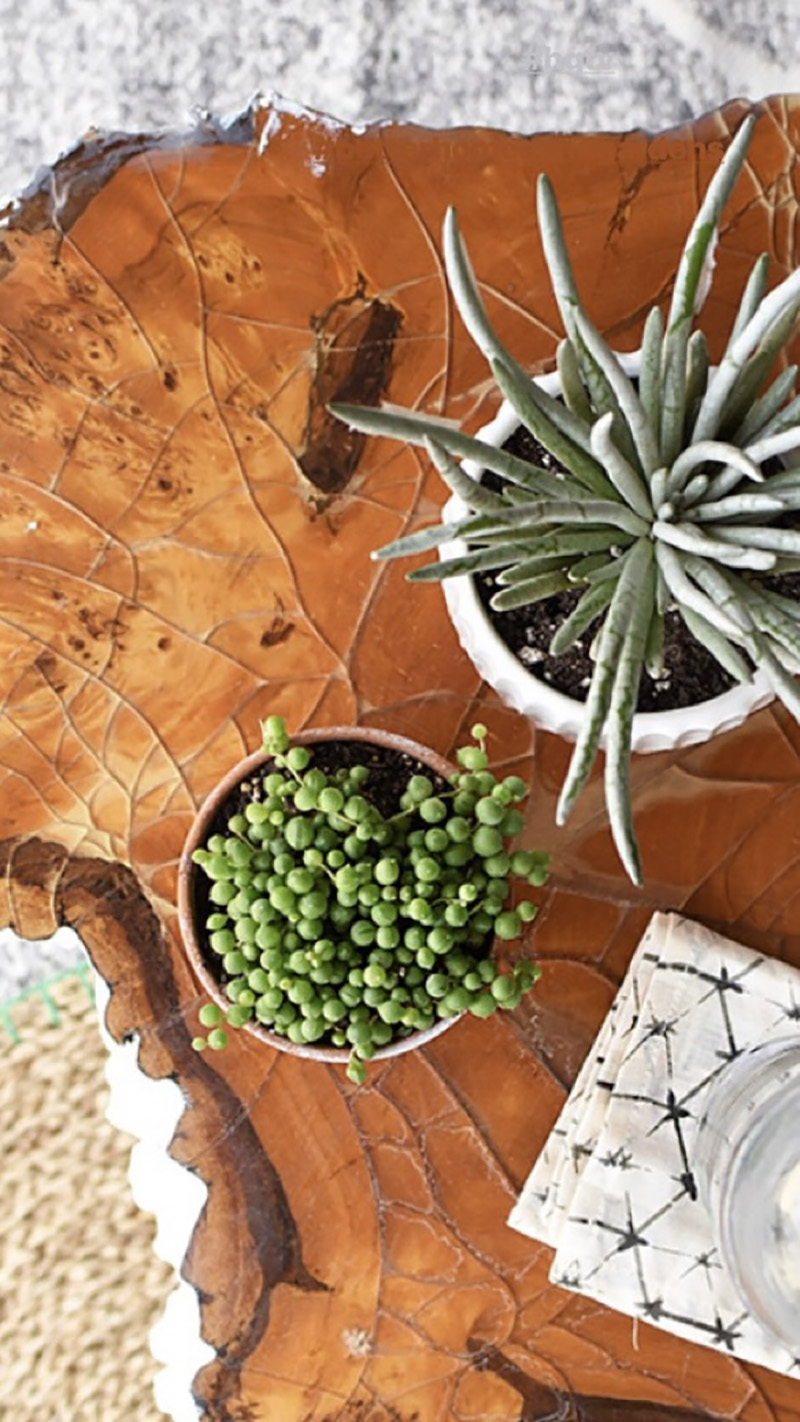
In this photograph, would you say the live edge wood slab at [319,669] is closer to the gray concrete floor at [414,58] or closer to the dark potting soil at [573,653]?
the dark potting soil at [573,653]

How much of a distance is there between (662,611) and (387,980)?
0.21 metres

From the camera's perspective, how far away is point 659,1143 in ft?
2.27

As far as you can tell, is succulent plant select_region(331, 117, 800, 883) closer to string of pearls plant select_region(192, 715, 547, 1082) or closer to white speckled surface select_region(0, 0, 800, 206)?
string of pearls plant select_region(192, 715, 547, 1082)

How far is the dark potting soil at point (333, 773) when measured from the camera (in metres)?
0.68

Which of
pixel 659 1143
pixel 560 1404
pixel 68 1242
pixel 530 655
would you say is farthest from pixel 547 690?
pixel 68 1242

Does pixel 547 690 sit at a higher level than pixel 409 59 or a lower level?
lower

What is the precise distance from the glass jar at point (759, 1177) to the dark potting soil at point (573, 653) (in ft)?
0.63

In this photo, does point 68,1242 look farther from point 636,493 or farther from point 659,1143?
point 636,493

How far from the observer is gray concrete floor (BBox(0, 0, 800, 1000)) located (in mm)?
1166

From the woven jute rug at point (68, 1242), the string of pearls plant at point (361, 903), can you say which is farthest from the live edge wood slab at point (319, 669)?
the woven jute rug at point (68, 1242)

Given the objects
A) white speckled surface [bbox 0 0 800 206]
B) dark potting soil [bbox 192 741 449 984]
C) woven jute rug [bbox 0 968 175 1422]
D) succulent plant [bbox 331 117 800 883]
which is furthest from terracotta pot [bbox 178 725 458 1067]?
white speckled surface [bbox 0 0 800 206]

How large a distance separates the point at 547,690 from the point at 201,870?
0.63 ft

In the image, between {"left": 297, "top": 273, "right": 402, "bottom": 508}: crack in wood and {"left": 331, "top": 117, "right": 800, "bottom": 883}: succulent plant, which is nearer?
{"left": 331, "top": 117, "right": 800, "bottom": 883}: succulent plant

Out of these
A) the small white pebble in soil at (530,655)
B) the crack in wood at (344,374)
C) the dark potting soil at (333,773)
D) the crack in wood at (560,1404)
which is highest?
the crack in wood at (344,374)
